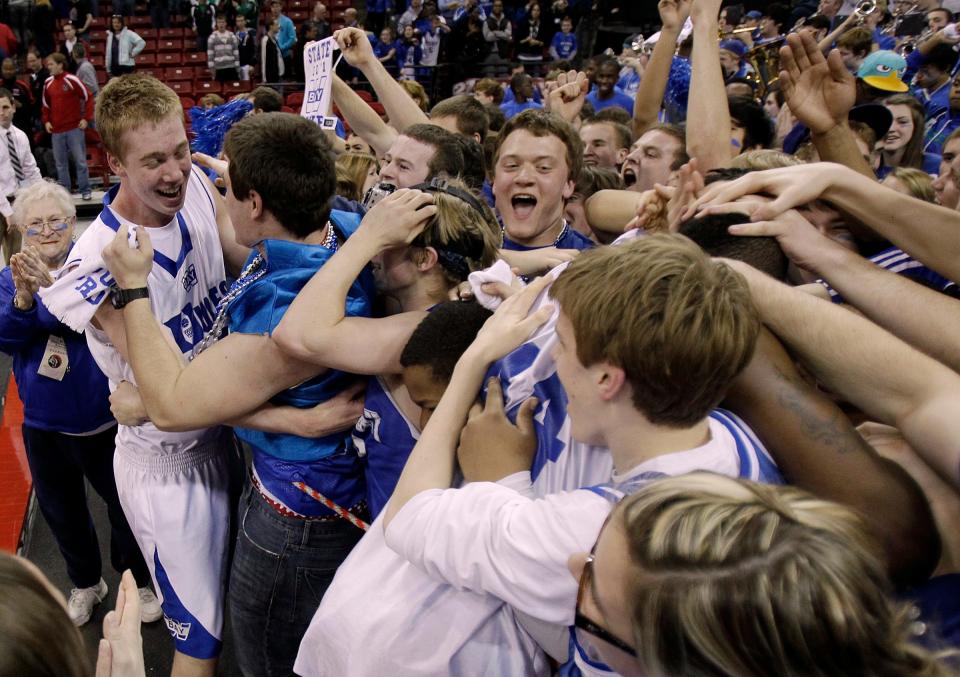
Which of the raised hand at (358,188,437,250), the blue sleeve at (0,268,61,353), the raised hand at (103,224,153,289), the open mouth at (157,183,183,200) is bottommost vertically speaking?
the blue sleeve at (0,268,61,353)

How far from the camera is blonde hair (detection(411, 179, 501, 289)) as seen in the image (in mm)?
2031

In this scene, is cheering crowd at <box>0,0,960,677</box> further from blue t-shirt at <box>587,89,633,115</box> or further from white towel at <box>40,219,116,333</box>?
blue t-shirt at <box>587,89,633,115</box>

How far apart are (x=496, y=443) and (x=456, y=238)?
0.71 meters

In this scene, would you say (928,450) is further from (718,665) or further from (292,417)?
(292,417)

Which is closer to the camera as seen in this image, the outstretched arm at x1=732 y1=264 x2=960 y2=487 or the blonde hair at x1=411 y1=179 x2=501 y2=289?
the outstretched arm at x1=732 y1=264 x2=960 y2=487

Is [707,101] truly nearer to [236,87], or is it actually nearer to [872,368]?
[872,368]

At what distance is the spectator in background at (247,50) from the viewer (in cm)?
1442

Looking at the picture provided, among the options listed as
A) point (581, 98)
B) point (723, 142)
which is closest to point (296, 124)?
point (723, 142)

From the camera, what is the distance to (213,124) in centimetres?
452

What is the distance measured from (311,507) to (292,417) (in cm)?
27

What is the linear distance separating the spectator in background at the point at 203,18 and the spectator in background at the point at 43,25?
8.03 ft

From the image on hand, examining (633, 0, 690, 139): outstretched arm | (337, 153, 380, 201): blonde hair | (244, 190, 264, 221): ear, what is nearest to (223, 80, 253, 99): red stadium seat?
(337, 153, 380, 201): blonde hair

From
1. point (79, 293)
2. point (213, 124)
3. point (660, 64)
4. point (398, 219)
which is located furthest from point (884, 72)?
point (79, 293)

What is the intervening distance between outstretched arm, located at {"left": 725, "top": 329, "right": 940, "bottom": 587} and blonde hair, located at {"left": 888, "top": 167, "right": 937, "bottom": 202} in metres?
1.63
